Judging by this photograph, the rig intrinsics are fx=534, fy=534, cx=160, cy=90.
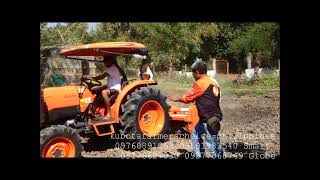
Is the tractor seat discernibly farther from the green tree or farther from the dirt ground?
the green tree

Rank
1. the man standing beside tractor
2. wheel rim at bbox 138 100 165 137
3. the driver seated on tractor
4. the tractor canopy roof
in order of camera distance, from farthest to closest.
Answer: wheel rim at bbox 138 100 165 137 < the driver seated on tractor < the tractor canopy roof < the man standing beside tractor

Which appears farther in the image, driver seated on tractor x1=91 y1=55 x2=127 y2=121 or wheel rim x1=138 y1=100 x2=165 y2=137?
wheel rim x1=138 y1=100 x2=165 y2=137

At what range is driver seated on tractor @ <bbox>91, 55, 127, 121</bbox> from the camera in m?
6.50

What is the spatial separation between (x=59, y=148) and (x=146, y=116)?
123 cm

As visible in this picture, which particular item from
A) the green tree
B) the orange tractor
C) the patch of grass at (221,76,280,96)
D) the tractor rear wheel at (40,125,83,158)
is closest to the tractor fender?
the orange tractor

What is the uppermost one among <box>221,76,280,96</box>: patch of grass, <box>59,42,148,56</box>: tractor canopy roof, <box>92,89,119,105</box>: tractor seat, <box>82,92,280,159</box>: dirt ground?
<box>59,42,148,56</box>: tractor canopy roof

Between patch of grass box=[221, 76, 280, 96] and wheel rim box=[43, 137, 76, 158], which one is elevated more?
patch of grass box=[221, 76, 280, 96]

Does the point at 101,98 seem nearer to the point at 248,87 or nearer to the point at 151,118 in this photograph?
the point at 151,118

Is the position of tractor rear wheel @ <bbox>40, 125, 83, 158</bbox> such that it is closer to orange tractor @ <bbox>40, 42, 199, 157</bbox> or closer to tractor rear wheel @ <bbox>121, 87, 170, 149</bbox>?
orange tractor @ <bbox>40, 42, 199, 157</bbox>

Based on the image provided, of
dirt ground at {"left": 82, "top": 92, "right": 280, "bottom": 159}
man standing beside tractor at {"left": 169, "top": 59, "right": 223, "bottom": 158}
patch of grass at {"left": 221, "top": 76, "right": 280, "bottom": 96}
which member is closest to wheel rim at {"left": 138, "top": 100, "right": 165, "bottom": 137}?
dirt ground at {"left": 82, "top": 92, "right": 280, "bottom": 159}

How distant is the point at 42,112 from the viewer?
629 cm

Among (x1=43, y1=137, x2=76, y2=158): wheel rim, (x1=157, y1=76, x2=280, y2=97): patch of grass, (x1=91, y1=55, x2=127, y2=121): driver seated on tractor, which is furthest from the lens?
(x1=157, y1=76, x2=280, y2=97): patch of grass
